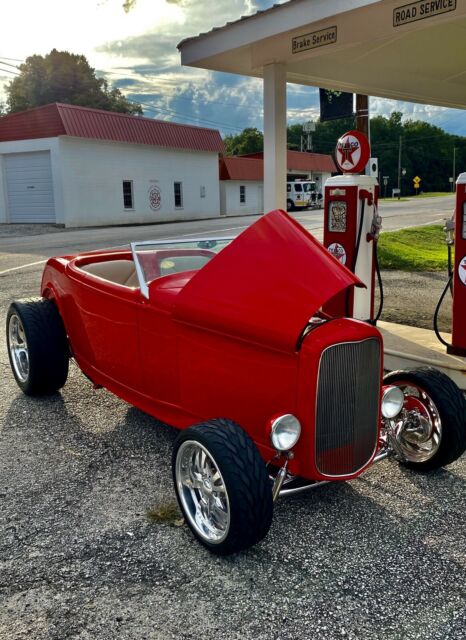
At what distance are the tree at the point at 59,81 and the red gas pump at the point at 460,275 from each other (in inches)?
2361

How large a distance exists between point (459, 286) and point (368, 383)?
2.55 meters

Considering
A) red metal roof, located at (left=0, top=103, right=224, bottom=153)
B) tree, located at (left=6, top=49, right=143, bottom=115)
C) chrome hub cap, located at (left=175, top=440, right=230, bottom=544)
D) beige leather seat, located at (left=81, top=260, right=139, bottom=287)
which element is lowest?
chrome hub cap, located at (left=175, top=440, right=230, bottom=544)

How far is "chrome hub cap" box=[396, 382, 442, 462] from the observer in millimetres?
3682

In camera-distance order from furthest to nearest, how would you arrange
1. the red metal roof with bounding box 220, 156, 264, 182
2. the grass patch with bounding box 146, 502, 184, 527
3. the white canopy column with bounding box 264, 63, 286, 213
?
the red metal roof with bounding box 220, 156, 264, 182 → the white canopy column with bounding box 264, 63, 286, 213 → the grass patch with bounding box 146, 502, 184, 527

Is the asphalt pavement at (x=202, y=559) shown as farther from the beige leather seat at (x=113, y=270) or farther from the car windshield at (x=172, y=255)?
the beige leather seat at (x=113, y=270)

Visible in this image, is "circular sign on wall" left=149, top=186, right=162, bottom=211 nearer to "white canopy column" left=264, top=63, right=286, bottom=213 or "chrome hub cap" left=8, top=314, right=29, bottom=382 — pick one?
"white canopy column" left=264, top=63, right=286, bottom=213

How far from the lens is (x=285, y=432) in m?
2.96

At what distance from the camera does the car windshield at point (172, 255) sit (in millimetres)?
4137

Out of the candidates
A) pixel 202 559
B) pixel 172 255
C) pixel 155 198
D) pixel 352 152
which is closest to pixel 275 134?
pixel 352 152

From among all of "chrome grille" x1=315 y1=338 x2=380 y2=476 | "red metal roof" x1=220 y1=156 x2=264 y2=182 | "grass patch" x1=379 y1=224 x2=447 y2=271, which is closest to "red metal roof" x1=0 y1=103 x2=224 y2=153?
"red metal roof" x1=220 y1=156 x2=264 y2=182

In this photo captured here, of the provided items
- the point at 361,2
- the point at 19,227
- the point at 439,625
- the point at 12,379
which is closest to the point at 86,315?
the point at 12,379

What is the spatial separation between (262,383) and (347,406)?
1.47ft

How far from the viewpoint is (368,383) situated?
318 centimetres

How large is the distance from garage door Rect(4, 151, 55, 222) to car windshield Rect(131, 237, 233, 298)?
27.0m
